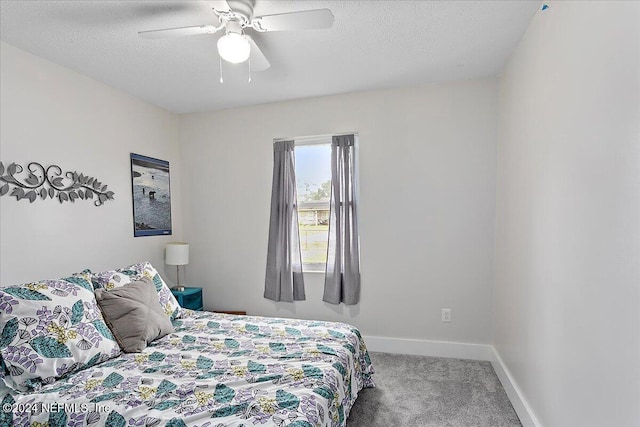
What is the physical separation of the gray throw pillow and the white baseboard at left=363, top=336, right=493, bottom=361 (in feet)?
6.37

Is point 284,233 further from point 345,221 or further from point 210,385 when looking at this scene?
point 210,385

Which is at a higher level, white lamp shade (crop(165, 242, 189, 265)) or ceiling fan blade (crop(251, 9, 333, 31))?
ceiling fan blade (crop(251, 9, 333, 31))

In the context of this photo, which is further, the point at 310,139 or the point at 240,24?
the point at 310,139

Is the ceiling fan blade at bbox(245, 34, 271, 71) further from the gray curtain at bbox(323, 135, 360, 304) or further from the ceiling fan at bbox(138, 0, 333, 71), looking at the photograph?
the gray curtain at bbox(323, 135, 360, 304)

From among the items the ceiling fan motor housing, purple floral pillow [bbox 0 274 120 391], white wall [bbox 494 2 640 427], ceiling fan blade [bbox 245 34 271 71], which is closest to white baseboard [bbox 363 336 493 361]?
white wall [bbox 494 2 640 427]

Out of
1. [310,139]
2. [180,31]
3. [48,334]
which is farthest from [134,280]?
[310,139]

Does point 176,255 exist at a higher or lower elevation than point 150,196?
lower

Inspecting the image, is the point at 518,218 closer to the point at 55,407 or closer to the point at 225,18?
the point at 225,18

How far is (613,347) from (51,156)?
341 centimetres

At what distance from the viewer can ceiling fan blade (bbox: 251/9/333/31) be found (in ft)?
5.27

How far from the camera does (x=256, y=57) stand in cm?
204

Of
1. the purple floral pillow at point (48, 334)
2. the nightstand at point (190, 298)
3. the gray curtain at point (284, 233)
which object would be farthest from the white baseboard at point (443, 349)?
the purple floral pillow at point (48, 334)

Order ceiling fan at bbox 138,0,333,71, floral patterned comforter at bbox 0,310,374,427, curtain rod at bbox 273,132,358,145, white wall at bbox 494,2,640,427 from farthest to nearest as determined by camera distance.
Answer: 1. curtain rod at bbox 273,132,358,145
2. ceiling fan at bbox 138,0,333,71
3. floral patterned comforter at bbox 0,310,374,427
4. white wall at bbox 494,2,640,427

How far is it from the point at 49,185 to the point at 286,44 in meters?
2.01
